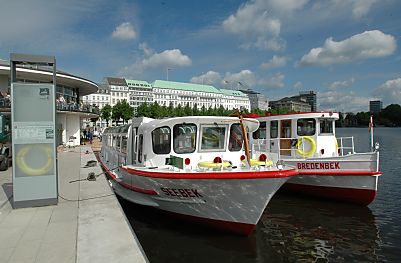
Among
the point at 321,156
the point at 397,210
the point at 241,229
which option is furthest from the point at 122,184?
the point at 397,210

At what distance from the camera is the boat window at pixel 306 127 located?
13852 mm

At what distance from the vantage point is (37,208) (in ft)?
25.4

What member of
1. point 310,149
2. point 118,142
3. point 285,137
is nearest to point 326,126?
point 310,149

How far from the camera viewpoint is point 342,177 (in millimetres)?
12250

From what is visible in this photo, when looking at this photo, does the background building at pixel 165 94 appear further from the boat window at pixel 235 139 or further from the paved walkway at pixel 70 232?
the paved walkway at pixel 70 232

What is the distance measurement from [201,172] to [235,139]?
2.63 m

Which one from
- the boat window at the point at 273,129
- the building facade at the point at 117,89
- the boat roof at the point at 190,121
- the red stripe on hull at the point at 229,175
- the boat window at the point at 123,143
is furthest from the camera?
the building facade at the point at 117,89

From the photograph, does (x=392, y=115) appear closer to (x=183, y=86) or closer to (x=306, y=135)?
(x=183, y=86)

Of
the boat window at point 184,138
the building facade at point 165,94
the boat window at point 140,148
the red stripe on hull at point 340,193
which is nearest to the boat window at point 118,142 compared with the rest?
the boat window at point 140,148

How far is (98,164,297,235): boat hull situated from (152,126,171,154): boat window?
0.90 m

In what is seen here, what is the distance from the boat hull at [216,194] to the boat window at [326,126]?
716 cm

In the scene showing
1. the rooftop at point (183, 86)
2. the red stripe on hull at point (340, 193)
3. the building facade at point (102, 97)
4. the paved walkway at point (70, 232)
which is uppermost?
the rooftop at point (183, 86)

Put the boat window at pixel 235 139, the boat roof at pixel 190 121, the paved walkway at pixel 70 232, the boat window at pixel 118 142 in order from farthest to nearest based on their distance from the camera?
1. the boat window at pixel 118 142
2. the boat window at pixel 235 139
3. the boat roof at pixel 190 121
4. the paved walkway at pixel 70 232

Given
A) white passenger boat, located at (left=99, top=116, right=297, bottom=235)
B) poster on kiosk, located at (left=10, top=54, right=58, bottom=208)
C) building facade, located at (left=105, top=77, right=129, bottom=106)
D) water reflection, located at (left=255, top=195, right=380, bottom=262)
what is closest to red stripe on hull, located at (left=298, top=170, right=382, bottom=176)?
water reflection, located at (left=255, top=195, right=380, bottom=262)
